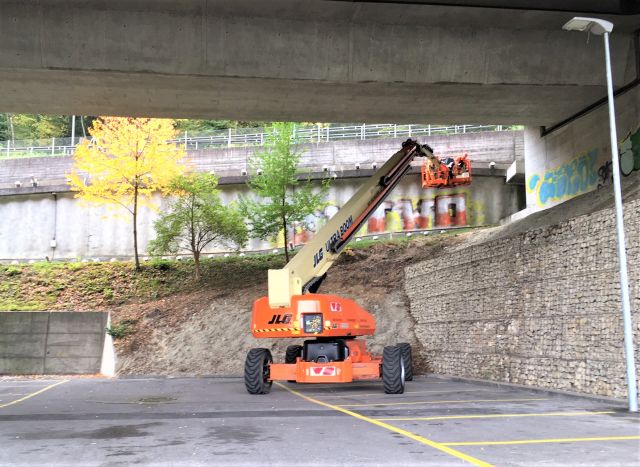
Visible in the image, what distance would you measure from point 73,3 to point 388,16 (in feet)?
23.5

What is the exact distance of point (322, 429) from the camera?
9.17 meters

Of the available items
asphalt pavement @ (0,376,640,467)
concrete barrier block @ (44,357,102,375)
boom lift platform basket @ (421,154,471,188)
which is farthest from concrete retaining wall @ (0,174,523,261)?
asphalt pavement @ (0,376,640,467)

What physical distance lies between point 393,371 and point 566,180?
395 inches

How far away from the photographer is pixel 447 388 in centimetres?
1581

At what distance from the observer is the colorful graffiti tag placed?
18.3 metres

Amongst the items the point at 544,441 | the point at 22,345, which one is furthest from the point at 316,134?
the point at 544,441

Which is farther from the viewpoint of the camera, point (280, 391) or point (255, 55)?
point (280, 391)

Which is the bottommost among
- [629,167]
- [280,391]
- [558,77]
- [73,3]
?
[280,391]

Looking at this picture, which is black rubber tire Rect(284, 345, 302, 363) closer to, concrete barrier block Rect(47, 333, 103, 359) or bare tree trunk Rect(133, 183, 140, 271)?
concrete barrier block Rect(47, 333, 103, 359)

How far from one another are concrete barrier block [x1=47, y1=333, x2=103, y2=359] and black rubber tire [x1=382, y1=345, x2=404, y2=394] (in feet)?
48.1

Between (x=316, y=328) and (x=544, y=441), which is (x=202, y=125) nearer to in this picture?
(x=316, y=328)

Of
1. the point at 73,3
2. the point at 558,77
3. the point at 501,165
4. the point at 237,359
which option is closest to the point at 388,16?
the point at 558,77

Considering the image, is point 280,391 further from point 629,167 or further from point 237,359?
point 629,167

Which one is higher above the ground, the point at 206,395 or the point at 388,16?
the point at 388,16
